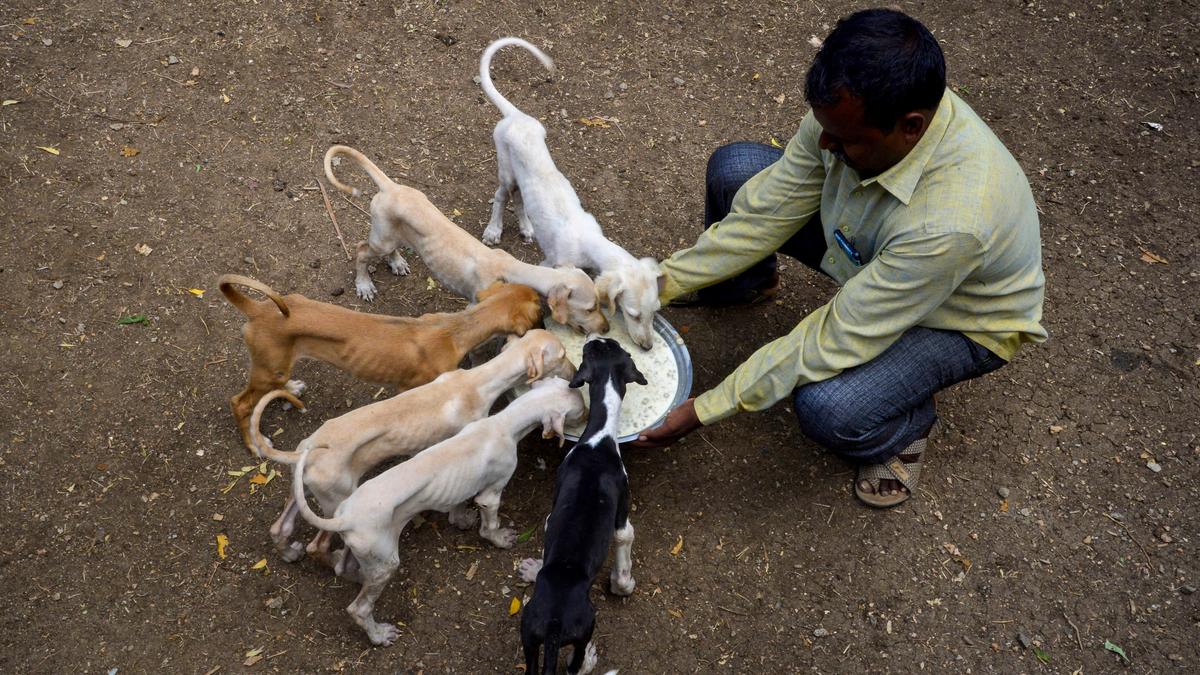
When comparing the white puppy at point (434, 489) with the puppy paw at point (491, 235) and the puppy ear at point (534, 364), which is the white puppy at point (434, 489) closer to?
the puppy ear at point (534, 364)

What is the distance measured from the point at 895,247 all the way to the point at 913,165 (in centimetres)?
36

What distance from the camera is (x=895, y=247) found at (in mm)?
3725

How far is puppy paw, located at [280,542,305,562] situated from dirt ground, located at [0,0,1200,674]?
0.12m

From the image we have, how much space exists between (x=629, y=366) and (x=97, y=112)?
468 cm

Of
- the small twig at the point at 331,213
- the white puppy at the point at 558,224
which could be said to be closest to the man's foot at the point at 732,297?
the white puppy at the point at 558,224

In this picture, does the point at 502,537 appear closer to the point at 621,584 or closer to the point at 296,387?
the point at 621,584

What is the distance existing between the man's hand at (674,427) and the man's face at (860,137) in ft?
4.46

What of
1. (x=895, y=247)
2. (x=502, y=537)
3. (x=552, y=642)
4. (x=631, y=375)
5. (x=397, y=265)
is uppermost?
(x=895, y=247)

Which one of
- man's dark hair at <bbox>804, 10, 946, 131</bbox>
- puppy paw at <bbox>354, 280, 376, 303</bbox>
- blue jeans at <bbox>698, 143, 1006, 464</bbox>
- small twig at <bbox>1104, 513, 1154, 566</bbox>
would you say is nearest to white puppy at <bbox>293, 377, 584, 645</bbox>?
blue jeans at <bbox>698, 143, 1006, 464</bbox>

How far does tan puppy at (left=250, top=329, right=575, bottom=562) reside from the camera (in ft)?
12.8

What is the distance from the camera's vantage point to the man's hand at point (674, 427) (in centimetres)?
426

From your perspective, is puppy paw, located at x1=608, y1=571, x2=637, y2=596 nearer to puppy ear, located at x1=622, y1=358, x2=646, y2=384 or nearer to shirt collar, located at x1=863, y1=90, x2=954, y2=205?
puppy ear, located at x1=622, y1=358, x2=646, y2=384

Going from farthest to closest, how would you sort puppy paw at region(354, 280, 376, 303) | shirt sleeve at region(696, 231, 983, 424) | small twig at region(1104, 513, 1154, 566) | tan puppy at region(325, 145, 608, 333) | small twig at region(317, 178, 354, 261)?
small twig at region(317, 178, 354, 261), puppy paw at region(354, 280, 376, 303), tan puppy at region(325, 145, 608, 333), small twig at region(1104, 513, 1154, 566), shirt sleeve at region(696, 231, 983, 424)

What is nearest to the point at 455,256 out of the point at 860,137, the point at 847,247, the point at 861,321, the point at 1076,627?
the point at 847,247
